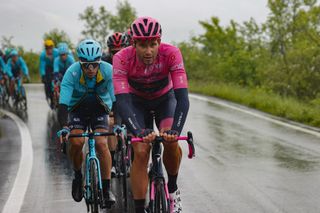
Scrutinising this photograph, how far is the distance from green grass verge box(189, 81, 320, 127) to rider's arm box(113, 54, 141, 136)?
8571 millimetres

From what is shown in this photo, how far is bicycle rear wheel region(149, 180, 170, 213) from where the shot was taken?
542 cm

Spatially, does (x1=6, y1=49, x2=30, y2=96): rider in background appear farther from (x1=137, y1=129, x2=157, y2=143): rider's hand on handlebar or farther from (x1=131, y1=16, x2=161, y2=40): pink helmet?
(x1=137, y1=129, x2=157, y2=143): rider's hand on handlebar

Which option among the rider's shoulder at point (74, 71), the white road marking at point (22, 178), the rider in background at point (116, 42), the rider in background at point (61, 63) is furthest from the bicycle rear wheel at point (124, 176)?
the rider in background at point (61, 63)

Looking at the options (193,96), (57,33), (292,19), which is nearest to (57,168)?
A: (193,96)

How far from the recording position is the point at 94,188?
658 cm

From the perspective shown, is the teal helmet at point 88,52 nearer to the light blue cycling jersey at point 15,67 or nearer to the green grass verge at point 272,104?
the green grass verge at point 272,104

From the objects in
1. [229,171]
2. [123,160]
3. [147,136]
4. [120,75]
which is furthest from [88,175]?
[229,171]

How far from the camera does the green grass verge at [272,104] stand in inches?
565

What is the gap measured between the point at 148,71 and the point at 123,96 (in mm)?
450

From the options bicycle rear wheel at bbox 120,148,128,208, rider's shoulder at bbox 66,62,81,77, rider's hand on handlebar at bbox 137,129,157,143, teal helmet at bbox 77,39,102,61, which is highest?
teal helmet at bbox 77,39,102,61

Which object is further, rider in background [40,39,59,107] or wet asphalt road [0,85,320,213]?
rider in background [40,39,59,107]

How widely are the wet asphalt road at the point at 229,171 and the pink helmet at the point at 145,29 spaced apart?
2290 millimetres

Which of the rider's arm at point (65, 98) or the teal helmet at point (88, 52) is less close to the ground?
the teal helmet at point (88, 52)

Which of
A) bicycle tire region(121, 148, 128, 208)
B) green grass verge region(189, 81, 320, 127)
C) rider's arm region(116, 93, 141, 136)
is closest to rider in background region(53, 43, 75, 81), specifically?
green grass verge region(189, 81, 320, 127)
